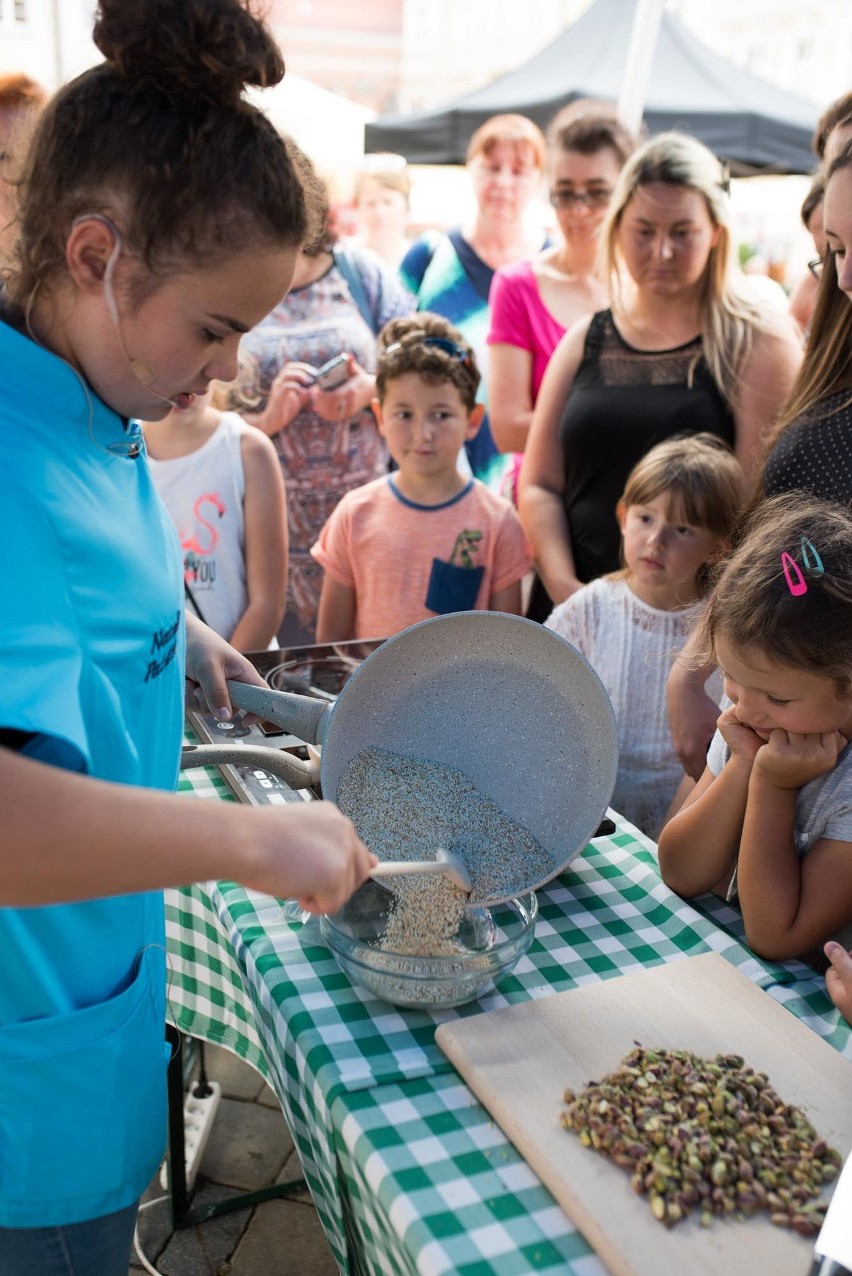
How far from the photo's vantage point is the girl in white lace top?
184 centimetres

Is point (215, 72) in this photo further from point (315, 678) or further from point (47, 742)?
point (315, 678)

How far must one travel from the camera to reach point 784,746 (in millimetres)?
1175

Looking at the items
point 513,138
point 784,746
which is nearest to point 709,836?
point 784,746

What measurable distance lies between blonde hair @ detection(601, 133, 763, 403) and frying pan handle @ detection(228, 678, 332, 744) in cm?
127

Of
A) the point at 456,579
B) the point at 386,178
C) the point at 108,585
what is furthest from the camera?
the point at 386,178

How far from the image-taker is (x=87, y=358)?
0.85 m

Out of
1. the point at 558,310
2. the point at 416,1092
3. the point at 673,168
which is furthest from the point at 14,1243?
the point at 558,310

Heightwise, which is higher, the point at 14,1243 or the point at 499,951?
the point at 499,951

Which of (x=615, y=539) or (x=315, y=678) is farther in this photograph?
(x=615, y=539)

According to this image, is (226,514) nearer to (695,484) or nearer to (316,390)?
(316,390)

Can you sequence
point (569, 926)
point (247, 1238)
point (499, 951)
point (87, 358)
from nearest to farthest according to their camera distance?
point (87, 358)
point (499, 951)
point (569, 926)
point (247, 1238)

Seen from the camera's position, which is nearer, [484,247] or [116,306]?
[116,306]

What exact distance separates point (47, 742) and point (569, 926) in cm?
70

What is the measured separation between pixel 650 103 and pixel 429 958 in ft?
19.3
